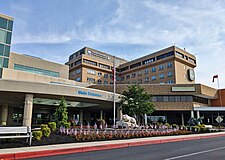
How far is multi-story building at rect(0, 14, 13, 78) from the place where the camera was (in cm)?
3497

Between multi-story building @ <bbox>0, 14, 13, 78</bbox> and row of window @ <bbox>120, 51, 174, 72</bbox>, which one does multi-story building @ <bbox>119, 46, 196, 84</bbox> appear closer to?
row of window @ <bbox>120, 51, 174, 72</bbox>

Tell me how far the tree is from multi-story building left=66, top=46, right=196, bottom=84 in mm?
29486

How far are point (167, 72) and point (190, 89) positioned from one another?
63.1 feet

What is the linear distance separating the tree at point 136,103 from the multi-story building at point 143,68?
96.7 feet

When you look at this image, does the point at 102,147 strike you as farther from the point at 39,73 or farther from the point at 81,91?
the point at 39,73

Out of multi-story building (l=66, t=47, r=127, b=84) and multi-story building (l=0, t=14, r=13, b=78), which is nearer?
multi-story building (l=0, t=14, r=13, b=78)

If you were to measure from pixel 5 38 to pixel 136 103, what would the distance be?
76.5 ft

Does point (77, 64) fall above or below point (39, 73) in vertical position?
above

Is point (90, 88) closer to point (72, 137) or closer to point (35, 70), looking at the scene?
point (35, 70)

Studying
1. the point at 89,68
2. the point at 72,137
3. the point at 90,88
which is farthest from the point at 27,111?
the point at 89,68

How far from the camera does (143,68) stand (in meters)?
75.1

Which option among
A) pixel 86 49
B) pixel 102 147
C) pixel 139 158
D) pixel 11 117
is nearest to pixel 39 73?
pixel 11 117

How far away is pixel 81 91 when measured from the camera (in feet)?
101

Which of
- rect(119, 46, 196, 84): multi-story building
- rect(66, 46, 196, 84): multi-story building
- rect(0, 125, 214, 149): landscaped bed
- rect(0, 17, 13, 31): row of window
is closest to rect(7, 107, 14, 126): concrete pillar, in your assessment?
rect(0, 17, 13, 31): row of window
